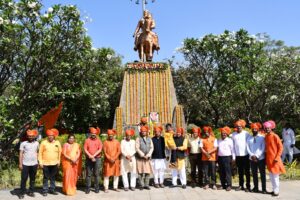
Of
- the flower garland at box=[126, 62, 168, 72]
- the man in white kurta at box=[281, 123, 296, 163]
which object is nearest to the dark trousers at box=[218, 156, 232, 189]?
the man in white kurta at box=[281, 123, 296, 163]

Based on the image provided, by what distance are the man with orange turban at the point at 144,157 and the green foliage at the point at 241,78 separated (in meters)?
10.8

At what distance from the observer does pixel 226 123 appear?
2475cm

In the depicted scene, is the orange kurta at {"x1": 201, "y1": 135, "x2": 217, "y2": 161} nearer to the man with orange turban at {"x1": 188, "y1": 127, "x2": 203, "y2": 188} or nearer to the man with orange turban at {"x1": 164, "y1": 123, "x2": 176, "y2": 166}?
the man with orange turban at {"x1": 188, "y1": 127, "x2": 203, "y2": 188}

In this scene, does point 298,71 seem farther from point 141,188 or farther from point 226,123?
point 141,188

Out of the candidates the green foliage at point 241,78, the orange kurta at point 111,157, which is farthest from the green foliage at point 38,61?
the green foliage at point 241,78

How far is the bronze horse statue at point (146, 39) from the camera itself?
55.5ft

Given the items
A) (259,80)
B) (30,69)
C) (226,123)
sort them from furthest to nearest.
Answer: (226,123) < (259,80) < (30,69)

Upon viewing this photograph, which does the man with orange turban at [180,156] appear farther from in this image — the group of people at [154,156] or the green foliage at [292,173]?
the green foliage at [292,173]

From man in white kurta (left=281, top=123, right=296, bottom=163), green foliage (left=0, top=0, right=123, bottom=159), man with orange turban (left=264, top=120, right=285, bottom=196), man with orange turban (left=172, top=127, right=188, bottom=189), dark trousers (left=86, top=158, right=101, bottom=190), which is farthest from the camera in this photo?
man in white kurta (left=281, top=123, right=296, bottom=163)

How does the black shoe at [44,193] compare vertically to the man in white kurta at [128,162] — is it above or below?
below

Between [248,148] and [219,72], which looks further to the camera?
[219,72]

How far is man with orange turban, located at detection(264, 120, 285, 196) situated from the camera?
27.3 feet

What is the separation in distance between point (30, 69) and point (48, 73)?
60 centimetres

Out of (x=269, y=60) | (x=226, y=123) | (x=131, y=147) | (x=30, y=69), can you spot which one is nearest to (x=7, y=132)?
(x=30, y=69)
